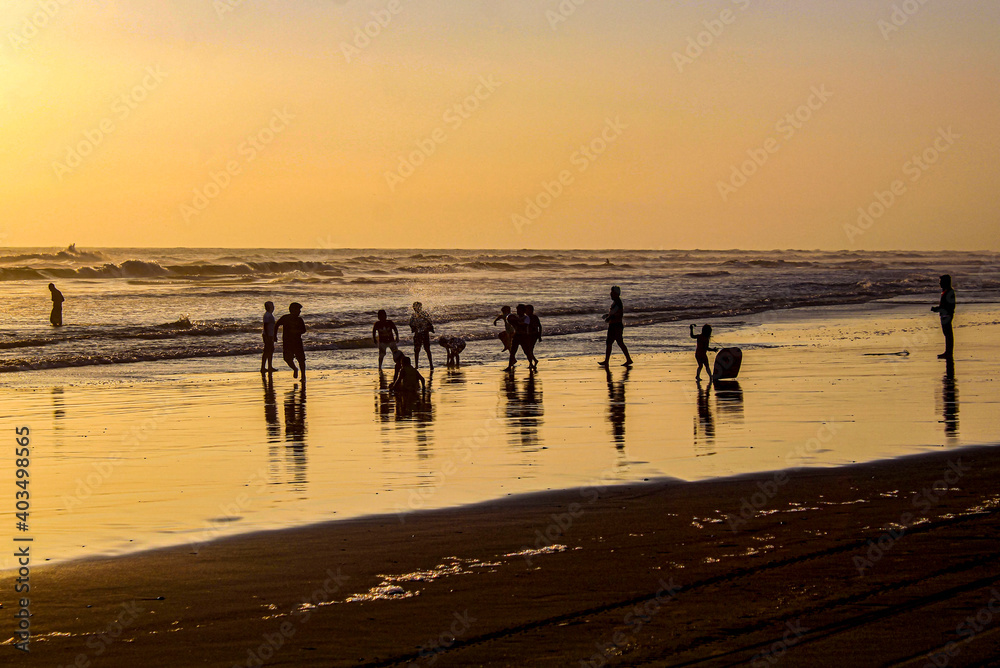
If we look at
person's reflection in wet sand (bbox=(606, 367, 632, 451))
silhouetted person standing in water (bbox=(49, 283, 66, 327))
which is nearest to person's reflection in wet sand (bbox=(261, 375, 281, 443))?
person's reflection in wet sand (bbox=(606, 367, 632, 451))

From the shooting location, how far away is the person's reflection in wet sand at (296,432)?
34.2ft

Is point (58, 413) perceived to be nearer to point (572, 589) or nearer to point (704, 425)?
point (704, 425)

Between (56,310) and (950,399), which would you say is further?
(56,310)

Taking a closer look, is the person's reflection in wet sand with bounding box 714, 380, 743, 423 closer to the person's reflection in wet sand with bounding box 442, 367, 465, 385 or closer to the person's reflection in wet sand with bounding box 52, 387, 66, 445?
the person's reflection in wet sand with bounding box 442, 367, 465, 385

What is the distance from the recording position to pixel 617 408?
14953 millimetres

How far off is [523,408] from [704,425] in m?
3.29

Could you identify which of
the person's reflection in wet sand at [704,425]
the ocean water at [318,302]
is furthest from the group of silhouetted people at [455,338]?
the ocean water at [318,302]

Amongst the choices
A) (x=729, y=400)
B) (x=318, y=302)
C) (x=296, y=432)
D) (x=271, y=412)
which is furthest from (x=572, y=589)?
(x=318, y=302)

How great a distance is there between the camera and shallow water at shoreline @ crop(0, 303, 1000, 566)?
9.03m

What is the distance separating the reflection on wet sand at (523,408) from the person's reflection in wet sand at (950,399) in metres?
5.14

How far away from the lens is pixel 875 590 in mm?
5836

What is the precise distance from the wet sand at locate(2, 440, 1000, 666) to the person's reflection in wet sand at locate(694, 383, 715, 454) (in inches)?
124

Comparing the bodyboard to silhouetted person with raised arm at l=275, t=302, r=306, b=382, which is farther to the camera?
silhouetted person with raised arm at l=275, t=302, r=306, b=382

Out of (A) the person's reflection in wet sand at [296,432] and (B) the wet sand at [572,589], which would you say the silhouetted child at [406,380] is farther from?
(B) the wet sand at [572,589]
